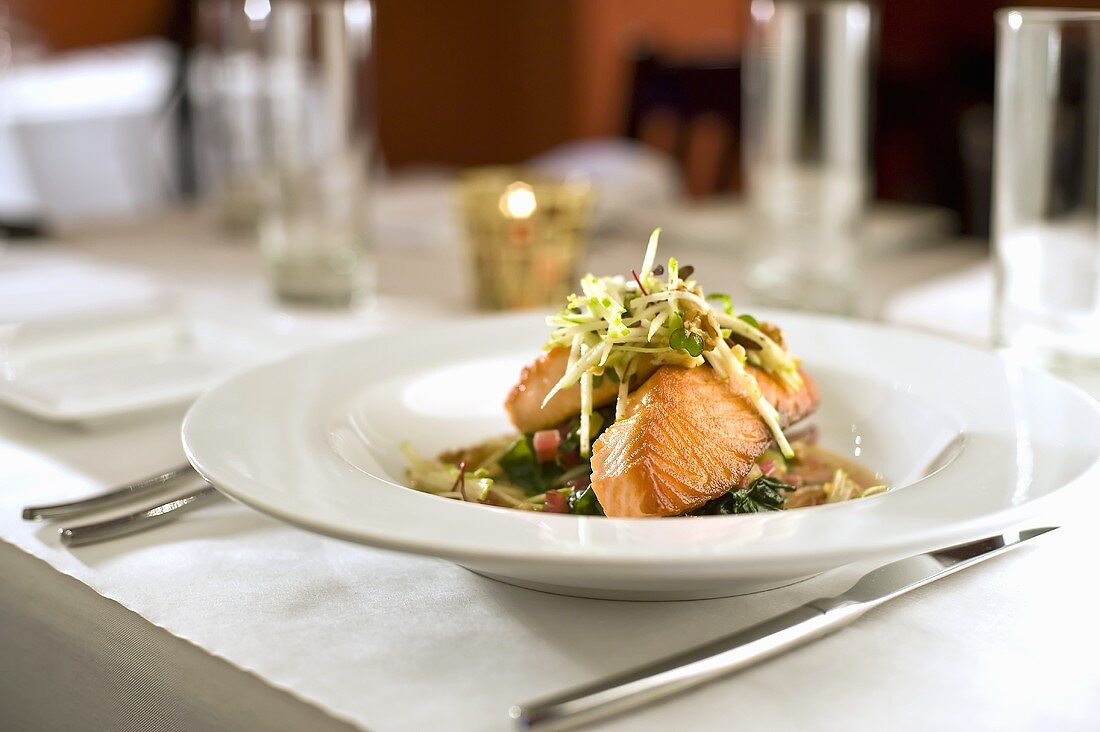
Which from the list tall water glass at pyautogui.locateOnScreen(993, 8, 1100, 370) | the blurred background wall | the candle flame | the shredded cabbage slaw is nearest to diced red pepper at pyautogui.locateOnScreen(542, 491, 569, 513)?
the shredded cabbage slaw

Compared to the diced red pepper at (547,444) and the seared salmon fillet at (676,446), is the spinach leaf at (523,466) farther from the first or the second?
the seared salmon fillet at (676,446)

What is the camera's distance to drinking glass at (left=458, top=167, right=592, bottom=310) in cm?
188

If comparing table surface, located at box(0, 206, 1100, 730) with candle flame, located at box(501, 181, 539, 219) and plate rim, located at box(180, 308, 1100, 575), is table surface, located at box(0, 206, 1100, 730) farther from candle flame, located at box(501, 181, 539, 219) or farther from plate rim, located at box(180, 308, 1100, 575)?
candle flame, located at box(501, 181, 539, 219)

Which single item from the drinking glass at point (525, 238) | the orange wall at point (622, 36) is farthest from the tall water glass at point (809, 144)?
the orange wall at point (622, 36)

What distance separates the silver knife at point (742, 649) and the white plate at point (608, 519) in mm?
38

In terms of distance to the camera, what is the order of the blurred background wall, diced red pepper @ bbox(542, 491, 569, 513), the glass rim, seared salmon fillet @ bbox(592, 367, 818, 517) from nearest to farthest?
seared salmon fillet @ bbox(592, 367, 818, 517) → diced red pepper @ bbox(542, 491, 569, 513) → the glass rim → the blurred background wall

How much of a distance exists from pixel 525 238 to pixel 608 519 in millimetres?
1154

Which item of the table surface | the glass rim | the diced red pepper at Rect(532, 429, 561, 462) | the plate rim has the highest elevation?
the glass rim

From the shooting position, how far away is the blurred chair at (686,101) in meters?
3.43

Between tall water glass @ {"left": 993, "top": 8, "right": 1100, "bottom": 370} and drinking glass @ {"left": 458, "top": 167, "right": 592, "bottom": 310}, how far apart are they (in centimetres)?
71

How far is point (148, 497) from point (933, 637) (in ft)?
2.40

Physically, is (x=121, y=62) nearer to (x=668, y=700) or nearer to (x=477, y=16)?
(x=477, y=16)

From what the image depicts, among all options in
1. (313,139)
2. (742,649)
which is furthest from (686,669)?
(313,139)

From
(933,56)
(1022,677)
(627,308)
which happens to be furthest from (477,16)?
(1022,677)
